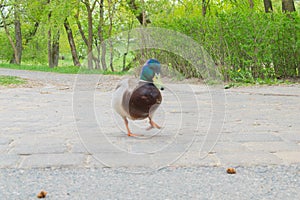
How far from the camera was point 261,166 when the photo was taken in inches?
110

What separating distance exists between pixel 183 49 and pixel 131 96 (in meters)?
0.51

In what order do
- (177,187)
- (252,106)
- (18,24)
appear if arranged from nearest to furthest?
1. (177,187)
2. (252,106)
3. (18,24)

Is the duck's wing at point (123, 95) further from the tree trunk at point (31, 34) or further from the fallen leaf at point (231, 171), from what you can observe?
the tree trunk at point (31, 34)

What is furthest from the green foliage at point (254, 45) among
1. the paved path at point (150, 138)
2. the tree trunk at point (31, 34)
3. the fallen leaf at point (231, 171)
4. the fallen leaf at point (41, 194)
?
the tree trunk at point (31, 34)

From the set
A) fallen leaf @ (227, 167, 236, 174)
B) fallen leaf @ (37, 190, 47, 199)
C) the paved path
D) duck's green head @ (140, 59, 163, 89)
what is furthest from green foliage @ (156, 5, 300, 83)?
fallen leaf @ (37, 190, 47, 199)

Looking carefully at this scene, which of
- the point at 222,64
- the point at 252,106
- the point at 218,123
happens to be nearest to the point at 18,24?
the point at 222,64

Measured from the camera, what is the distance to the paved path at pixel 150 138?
2.82 metres

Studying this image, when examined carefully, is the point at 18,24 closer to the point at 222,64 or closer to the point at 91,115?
the point at 222,64

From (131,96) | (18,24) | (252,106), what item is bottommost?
(252,106)

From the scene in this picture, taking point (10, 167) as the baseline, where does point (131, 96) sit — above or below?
above

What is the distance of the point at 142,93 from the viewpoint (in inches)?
111

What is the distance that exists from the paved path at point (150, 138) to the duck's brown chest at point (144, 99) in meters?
0.15

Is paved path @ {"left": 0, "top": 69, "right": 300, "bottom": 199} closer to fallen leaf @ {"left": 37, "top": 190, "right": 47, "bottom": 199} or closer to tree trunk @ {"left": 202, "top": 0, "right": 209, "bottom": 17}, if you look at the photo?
fallen leaf @ {"left": 37, "top": 190, "right": 47, "bottom": 199}

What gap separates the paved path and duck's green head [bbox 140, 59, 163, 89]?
17 centimetres
